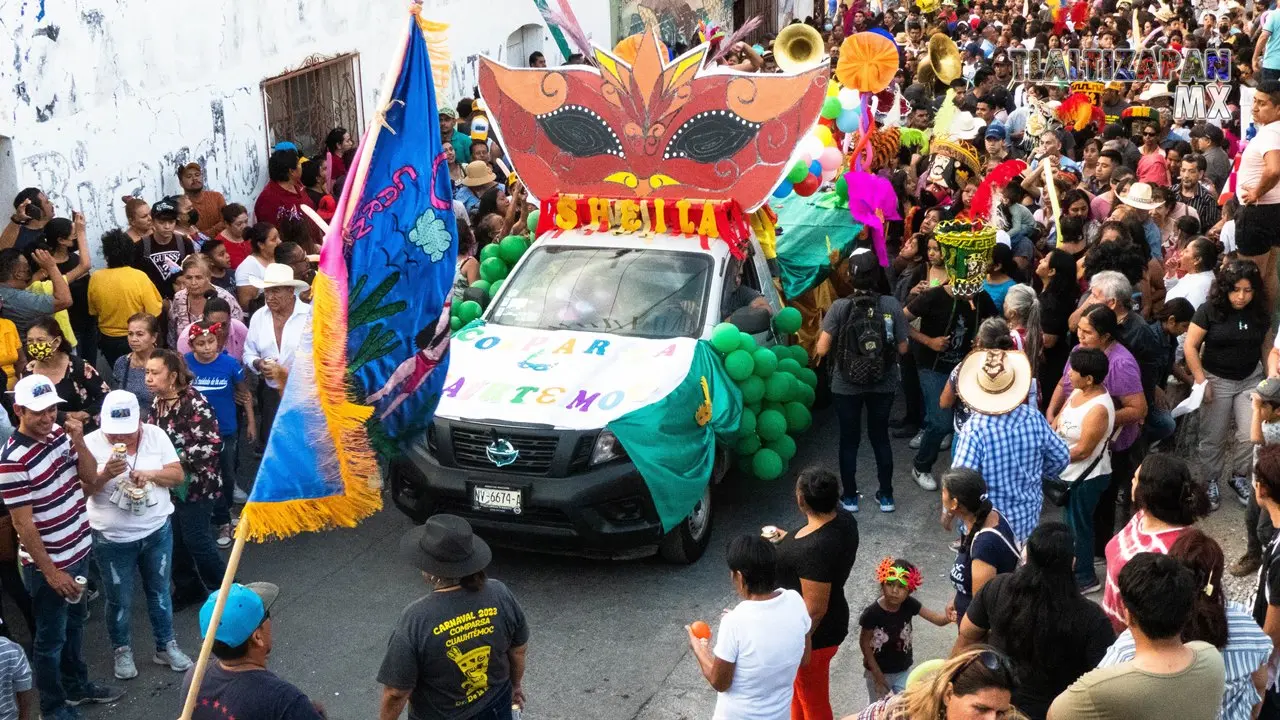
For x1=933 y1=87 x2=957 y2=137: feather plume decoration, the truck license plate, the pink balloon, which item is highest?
the pink balloon

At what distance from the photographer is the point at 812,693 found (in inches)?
243

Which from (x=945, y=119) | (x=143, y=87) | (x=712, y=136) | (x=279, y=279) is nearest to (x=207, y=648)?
(x=279, y=279)

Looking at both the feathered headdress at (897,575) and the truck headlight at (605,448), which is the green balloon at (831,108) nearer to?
the truck headlight at (605,448)

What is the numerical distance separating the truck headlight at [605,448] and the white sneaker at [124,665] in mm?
2626

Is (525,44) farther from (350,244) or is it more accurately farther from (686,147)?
(350,244)

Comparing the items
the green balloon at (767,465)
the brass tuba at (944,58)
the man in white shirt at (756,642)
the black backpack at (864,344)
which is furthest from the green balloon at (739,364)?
the brass tuba at (944,58)

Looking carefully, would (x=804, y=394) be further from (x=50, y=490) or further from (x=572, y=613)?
(x=50, y=490)

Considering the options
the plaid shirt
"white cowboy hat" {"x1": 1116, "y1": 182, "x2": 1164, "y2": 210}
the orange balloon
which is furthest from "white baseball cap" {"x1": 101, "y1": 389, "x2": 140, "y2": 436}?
"white cowboy hat" {"x1": 1116, "y1": 182, "x2": 1164, "y2": 210}

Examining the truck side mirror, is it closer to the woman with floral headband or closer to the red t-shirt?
the woman with floral headband

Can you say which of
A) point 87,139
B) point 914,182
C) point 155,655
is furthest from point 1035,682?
point 87,139

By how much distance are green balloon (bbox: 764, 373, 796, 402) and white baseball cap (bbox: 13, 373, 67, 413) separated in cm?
432

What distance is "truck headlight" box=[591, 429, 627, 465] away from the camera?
314 inches

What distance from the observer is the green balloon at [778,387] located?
9.05 meters

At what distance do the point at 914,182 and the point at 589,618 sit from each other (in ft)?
22.4
